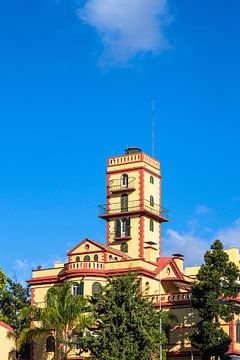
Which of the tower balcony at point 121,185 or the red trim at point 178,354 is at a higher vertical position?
the tower balcony at point 121,185

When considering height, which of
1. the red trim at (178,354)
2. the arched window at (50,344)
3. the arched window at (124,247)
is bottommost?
the red trim at (178,354)

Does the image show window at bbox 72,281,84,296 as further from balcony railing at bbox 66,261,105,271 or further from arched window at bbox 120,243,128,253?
arched window at bbox 120,243,128,253

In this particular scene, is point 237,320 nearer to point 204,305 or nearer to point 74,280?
point 204,305

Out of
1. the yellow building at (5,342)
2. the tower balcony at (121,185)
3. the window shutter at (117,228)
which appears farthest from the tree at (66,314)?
the tower balcony at (121,185)

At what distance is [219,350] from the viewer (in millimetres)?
65000

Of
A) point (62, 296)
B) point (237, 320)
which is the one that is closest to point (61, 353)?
point (62, 296)

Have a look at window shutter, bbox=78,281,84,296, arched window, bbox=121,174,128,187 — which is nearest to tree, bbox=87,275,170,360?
window shutter, bbox=78,281,84,296

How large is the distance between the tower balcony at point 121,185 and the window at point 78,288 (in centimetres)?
1238

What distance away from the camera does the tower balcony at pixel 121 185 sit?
83.2 meters

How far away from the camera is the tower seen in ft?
267

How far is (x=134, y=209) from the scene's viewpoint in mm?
82250

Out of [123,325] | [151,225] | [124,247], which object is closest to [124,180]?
[151,225]

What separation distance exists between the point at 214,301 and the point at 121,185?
70.0 ft

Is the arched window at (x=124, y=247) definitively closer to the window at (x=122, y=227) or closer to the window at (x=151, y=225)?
the window at (x=122, y=227)
